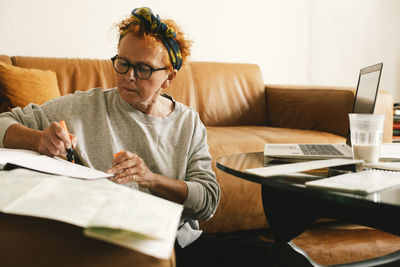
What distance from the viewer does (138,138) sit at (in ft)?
3.63

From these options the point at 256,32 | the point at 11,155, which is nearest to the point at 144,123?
the point at 11,155

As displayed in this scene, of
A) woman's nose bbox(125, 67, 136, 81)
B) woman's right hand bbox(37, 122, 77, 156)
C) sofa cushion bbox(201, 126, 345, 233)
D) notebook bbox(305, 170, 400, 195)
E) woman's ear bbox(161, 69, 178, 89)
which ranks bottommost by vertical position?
sofa cushion bbox(201, 126, 345, 233)

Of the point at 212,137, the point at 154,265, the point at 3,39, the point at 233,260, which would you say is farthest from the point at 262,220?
the point at 3,39

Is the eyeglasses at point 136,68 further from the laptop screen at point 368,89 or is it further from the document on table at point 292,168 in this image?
the laptop screen at point 368,89

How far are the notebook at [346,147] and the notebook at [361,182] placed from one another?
8.6 inches

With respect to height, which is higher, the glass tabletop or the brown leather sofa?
the glass tabletop

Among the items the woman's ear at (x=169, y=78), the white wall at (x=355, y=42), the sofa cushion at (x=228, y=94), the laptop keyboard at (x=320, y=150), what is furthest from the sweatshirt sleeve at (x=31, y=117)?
the white wall at (x=355, y=42)

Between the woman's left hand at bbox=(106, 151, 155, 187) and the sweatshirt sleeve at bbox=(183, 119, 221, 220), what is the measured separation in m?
0.17

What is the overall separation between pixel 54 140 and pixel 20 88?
3.61 ft

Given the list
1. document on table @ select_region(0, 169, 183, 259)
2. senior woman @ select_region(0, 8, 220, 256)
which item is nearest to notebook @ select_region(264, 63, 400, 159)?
senior woman @ select_region(0, 8, 220, 256)

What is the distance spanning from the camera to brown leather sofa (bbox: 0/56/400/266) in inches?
68.8

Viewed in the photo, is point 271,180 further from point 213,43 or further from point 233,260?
point 213,43

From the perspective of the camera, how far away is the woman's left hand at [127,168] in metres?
0.86

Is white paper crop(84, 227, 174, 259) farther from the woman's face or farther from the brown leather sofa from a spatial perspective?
the brown leather sofa
